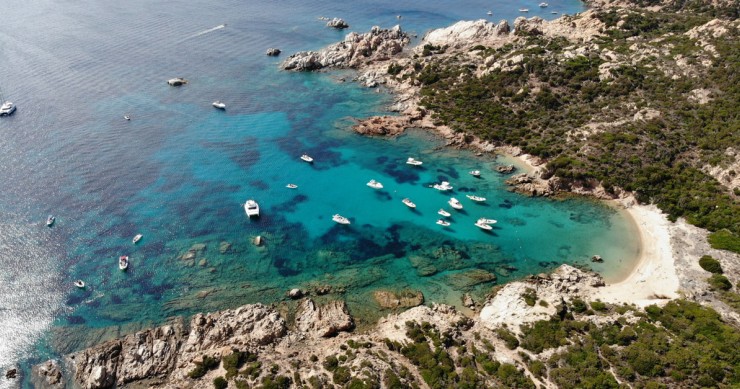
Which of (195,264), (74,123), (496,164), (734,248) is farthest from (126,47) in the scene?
(734,248)

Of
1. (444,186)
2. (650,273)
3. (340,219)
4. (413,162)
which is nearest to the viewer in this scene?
(650,273)

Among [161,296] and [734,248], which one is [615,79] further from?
[161,296]

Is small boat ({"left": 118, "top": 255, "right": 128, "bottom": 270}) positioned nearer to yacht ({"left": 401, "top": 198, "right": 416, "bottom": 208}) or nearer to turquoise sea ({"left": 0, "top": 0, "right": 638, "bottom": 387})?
turquoise sea ({"left": 0, "top": 0, "right": 638, "bottom": 387})

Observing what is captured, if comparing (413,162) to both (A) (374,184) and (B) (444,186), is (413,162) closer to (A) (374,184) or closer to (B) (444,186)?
(B) (444,186)

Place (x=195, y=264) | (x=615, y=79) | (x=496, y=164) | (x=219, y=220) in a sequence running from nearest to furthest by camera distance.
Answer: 1. (x=195, y=264)
2. (x=219, y=220)
3. (x=496, y=164)
4. (x=615, y=79)

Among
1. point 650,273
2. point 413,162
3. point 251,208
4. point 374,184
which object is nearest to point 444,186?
point 413,162

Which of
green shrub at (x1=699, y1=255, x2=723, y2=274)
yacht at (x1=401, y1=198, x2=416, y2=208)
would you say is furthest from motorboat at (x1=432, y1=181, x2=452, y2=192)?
green shrub at (x1=699, y1=255, x2=723, y2=274)
